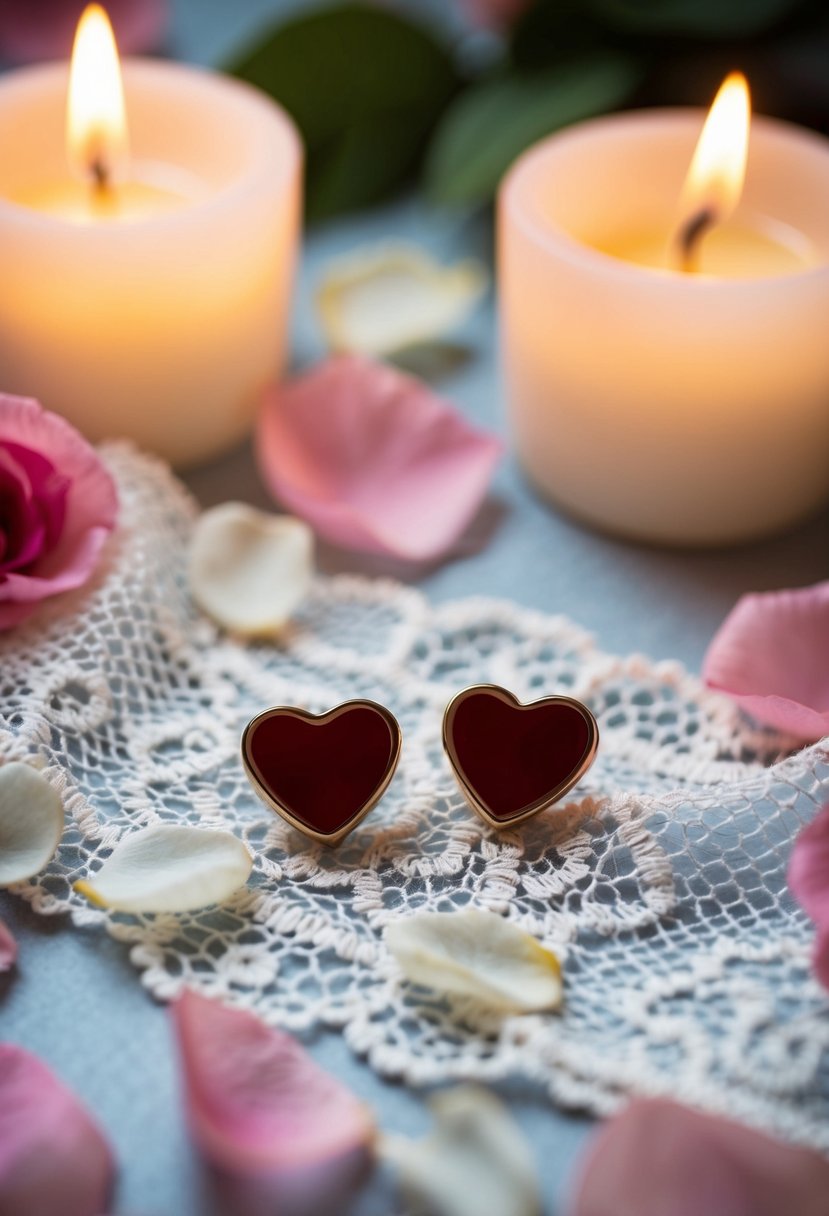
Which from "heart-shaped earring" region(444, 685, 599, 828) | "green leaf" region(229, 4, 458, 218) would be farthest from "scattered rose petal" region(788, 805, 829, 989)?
"green leaf" region(229, 4, 458, 218)

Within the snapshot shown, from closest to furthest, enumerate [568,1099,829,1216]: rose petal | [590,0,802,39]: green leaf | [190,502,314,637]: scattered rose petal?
[568,1099,829,1216]: rose petal → [190,502,314,637]: scattered rose petal → [590,0,802,39]: green leaf

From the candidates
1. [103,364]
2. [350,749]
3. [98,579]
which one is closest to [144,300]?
[103,364]

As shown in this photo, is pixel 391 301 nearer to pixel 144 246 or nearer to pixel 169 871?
pixel 144 246

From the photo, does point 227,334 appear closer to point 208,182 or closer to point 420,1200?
point 208,182

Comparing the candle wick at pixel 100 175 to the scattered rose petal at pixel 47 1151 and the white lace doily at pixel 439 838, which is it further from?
the scattered rose petal at pixel 47 1151

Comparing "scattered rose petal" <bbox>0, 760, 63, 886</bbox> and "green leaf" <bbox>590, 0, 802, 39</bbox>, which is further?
"green leaf" <bbox>590, 0, 802, 39</bbox>

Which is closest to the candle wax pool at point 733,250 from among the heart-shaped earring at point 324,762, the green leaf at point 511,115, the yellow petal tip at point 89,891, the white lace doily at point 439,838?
the green leaf at point 511,115

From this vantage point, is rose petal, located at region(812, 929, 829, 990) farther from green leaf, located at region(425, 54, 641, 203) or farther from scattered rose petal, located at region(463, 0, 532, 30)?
scattered rose petal, located at region(463, 0, 532, 30)
